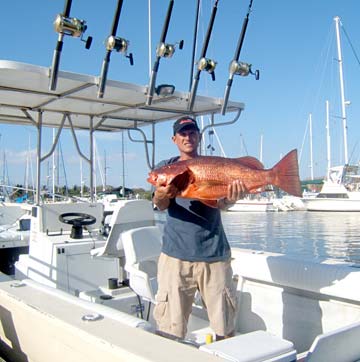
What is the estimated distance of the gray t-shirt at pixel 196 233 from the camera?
9.77 ft

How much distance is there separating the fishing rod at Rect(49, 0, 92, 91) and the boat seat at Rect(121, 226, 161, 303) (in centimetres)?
159

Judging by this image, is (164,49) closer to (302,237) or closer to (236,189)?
(236,189)

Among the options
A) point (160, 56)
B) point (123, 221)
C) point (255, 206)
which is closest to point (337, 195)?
point (255, 206)

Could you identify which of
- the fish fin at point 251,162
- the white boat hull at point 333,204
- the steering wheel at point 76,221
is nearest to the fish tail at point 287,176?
the fish fin at point 251,162

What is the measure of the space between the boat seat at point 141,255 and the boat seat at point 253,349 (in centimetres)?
187

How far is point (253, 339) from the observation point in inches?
82.9

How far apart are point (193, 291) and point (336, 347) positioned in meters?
1.02

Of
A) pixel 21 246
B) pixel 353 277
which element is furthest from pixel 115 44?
pixel 21 246

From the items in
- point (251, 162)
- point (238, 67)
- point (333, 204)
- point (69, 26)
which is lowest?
point (333, 204)

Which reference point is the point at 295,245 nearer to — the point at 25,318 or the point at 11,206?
the point at 11,206

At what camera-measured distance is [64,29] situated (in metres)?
3.92

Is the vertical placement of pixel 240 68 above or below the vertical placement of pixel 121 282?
above

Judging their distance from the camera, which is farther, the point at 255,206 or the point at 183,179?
the point at 255,206

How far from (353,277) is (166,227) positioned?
4.56 ft
